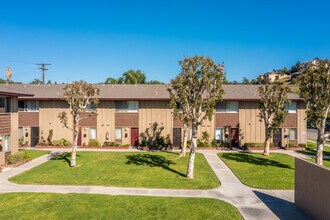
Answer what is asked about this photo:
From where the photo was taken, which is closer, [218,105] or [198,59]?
[198,59]

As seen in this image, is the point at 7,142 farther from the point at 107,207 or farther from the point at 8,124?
the point at 107,207

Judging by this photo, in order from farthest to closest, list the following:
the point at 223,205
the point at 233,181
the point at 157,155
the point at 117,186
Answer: the point at 157,155, the point at 233,181, the point at 117,186, the point at 223,205

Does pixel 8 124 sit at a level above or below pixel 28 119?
below

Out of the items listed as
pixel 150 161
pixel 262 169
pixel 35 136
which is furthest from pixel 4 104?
pixel 262 169

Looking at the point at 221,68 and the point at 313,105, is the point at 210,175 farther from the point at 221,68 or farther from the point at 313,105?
the point at 313,105

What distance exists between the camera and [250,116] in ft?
90.5

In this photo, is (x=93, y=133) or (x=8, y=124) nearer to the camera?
(x=8, y=124)

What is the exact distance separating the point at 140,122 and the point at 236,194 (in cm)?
1569

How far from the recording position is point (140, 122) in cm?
2738

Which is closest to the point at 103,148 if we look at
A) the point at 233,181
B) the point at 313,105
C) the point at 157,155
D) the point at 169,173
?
the point at 157,155

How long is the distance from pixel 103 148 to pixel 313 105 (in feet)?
65.2

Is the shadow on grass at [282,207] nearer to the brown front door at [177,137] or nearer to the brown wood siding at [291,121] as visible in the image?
the brown front door at [177,137]

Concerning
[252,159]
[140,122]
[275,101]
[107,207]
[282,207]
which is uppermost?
[275,101]

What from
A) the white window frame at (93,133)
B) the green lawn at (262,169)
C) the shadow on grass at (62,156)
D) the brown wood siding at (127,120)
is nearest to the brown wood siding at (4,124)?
the shadow on grass at (62,156)
